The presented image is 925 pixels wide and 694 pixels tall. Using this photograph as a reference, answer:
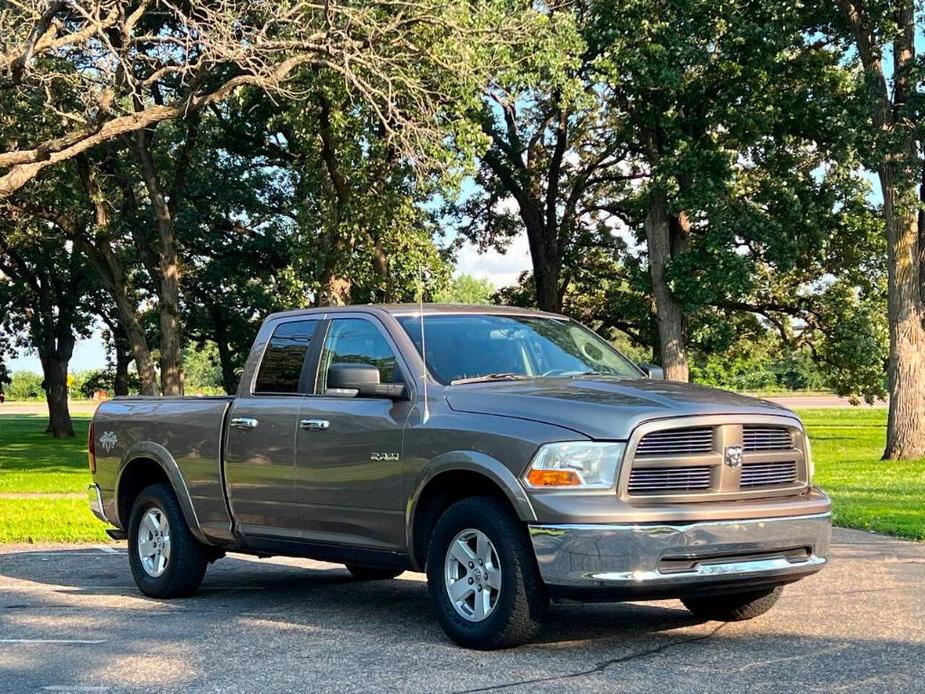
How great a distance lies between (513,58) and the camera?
23969mm

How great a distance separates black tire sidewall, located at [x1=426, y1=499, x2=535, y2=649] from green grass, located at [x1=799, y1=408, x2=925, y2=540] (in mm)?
6842

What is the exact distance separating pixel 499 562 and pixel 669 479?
1000mm

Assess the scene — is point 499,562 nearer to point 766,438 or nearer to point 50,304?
point 766,438

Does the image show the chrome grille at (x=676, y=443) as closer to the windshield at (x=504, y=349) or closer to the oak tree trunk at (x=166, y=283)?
the windshield at (x=504, y=349)

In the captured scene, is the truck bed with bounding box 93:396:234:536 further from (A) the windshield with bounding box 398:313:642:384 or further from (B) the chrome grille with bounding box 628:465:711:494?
(B) the chrome grille with bounding box 628:465:711:494

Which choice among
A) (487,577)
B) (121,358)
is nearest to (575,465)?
(487,577)

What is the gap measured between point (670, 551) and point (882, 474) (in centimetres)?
1792

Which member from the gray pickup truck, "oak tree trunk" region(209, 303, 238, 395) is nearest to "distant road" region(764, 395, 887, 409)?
"oak tree trunk" region(209, 303, 238, 395)

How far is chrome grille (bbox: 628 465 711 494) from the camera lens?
647cm

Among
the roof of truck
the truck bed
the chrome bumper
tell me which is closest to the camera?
the roof of truck

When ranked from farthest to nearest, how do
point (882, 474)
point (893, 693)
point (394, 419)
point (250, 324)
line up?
point (250, 324) → point (882, 474) → point (394, 419) → point (893, 693)

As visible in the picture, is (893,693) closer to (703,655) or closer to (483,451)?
(703,655)

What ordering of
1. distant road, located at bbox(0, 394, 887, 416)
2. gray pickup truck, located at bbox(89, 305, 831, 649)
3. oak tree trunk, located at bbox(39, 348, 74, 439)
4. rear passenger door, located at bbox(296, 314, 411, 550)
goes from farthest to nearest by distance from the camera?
1. distant road, located at bbox(0, 394, 887, 416)
2. oak tree trunk, located at bbox(39, 348, 74, 439)
3. rear passenger door, located at bbox(296, 314, 411, 550)
4. gray pickup truck, located at bbox(89, 305, 831, 649)

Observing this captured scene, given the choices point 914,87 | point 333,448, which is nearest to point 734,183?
point 914,87
